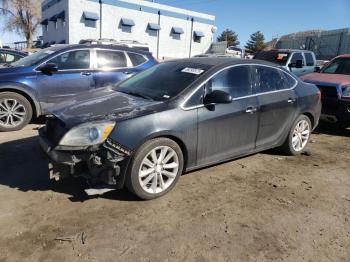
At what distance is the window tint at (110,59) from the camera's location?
24.9 ft

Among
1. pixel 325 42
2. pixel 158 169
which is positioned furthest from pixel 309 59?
pixel 325 42

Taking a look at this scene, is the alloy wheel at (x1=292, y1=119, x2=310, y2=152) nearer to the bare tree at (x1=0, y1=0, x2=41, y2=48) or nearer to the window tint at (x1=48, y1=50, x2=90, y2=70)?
the window tint at (x1=48, y1=50, x2=90, y2=70)

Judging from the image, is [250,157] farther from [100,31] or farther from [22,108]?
[100,31]

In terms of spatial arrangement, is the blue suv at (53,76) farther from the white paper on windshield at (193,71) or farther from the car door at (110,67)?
the white paper on windshield at (193,71)

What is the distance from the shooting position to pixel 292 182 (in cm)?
466

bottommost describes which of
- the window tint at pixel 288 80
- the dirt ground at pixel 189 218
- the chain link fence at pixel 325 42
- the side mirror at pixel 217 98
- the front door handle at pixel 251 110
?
the dirt ground at pixel 189 218

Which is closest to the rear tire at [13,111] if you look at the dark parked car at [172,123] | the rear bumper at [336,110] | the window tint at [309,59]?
the dark parked car at [172,123]

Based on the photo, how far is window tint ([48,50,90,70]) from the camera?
280 inches

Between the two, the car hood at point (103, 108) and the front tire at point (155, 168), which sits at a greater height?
the car hood at point (103, 108)

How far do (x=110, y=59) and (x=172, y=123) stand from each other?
433 centimetres

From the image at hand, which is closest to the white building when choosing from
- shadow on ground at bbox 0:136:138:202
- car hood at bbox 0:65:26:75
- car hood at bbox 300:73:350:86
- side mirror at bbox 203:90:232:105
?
car hood at bbox 0:65:26:75

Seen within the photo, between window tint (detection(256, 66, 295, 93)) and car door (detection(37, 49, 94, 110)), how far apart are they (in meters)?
3.57

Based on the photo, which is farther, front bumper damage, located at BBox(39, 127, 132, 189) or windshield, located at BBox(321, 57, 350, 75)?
windshield, located at BBox(321, 57, 350, 75)

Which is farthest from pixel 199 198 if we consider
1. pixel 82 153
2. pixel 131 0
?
pixel 131 0
